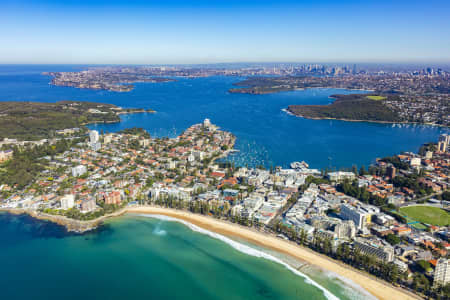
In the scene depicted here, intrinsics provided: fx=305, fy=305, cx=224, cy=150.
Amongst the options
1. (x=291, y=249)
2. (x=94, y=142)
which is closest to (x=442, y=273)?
(x=291, y=249)

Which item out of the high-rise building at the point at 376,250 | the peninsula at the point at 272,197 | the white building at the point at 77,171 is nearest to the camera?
the high-rise building at the point at 376,250

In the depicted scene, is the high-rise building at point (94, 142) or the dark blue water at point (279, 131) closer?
the high-rise building at point (94, 142)

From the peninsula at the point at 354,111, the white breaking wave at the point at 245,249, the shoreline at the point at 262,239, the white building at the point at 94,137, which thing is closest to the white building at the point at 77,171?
the shoreline at the point at 262,239

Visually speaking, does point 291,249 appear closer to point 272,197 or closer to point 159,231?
point 272,197

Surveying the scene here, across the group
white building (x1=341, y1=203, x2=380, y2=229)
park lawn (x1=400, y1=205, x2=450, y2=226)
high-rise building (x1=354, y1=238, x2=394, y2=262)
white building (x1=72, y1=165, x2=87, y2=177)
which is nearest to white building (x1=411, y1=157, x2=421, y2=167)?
park lawn (x1=400, y1=205, x2=450, y2=226)

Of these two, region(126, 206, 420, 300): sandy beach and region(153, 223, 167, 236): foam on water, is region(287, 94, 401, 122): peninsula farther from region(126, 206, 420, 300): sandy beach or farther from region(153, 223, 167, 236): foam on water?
region(153, 223, 167, 236): foam on water

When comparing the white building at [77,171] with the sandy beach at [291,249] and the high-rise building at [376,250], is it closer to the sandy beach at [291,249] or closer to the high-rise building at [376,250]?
the sandy beach at [291,249]

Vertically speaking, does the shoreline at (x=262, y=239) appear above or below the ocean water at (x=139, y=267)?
above
